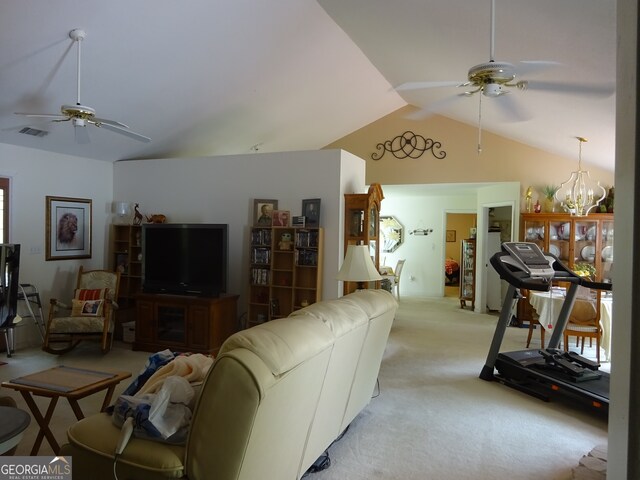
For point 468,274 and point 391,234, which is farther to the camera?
point 391,234

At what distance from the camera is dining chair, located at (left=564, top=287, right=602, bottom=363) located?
466 centimetres

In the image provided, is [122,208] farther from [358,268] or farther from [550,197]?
[550,197]

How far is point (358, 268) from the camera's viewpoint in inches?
152

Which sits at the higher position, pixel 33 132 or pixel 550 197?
pixel 33 132

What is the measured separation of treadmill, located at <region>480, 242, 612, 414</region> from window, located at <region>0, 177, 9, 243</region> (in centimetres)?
548

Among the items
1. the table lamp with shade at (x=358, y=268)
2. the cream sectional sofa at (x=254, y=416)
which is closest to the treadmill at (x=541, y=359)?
the table lamp with shade at (x=358, y=268)

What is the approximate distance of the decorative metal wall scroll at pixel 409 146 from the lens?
727 centimetres

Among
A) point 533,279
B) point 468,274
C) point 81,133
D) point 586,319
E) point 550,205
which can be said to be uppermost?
point 81,133

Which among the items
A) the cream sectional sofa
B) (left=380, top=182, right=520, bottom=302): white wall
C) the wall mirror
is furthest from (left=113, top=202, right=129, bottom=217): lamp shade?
the wall mirror

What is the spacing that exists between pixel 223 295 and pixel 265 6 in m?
3.22

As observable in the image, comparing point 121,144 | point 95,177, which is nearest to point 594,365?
point 121,144

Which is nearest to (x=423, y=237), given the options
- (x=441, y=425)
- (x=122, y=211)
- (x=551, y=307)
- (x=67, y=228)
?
(x=551, y=307)

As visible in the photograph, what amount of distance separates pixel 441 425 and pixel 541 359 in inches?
63.9

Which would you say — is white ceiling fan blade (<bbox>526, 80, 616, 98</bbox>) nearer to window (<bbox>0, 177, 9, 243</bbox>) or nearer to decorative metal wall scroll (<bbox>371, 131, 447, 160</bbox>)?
decorative metal wall scroll (<bbox>371, 131, 447, 160</bbox>)
